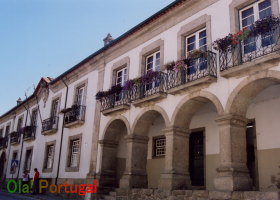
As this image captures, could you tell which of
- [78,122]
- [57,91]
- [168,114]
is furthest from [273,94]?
[57,91]

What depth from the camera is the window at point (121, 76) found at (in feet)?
46.7

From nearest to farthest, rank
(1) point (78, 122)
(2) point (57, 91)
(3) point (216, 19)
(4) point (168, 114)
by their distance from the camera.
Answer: (3) point (216, 19) < (4) point (168, 114) < (1) point (78, 122) < (2) point (57, 91)

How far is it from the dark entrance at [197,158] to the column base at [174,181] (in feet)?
6.04

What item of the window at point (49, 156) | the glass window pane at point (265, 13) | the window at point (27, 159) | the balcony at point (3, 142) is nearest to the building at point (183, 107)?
the glass window pane at point (265, 13)

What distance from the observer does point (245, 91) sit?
8875mm

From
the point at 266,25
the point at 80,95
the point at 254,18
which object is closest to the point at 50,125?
the point at 80,95

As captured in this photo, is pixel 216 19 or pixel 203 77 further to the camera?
pixel 216 19

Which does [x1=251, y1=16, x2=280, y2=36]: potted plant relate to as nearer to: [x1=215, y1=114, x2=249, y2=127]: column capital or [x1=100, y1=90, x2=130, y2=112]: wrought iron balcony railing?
[x1=215, y1=114, x2=249, y2=127]: column capital

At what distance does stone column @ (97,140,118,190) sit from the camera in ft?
44.9

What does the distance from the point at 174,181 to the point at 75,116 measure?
785 centimetres

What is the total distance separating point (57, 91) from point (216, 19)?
12.5 metres

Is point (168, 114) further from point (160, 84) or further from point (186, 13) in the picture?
point (186, 13)

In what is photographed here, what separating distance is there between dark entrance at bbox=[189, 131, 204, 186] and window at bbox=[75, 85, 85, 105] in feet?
21.4

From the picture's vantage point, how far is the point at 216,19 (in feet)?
33.4
